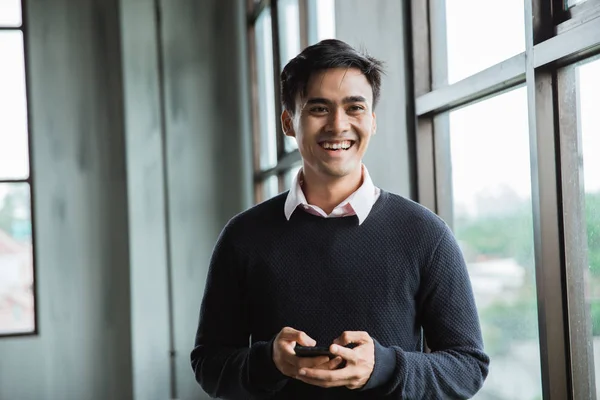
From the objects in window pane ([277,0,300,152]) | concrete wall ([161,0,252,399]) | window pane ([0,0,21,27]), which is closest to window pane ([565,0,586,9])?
window pane ([277,0,300,152])

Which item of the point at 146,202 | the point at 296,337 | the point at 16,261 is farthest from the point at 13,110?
the point at 296,337

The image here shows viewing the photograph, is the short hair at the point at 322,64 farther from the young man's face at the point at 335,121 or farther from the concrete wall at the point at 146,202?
the concrete wall at the point at 146,202

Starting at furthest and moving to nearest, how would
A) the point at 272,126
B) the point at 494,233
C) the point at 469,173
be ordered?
the point at 272,126 < the point at 469,173 < the point at 494,233

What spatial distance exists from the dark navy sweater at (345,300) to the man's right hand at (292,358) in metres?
0.05

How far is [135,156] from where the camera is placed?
4871 mm

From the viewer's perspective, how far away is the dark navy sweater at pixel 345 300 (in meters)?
1.27

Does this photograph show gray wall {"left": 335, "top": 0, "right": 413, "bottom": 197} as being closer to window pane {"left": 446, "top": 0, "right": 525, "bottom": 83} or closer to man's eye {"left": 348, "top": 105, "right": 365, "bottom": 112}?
window pane {"left": 446, "top": 0, "right": 525, "bottom": 83}

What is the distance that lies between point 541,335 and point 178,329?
380 centimetres

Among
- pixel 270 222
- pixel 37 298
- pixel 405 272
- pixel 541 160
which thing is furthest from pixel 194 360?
pixel 37 298

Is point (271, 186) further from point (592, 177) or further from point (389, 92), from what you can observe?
point (592, 177)

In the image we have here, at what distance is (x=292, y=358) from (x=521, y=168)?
80 centimetres

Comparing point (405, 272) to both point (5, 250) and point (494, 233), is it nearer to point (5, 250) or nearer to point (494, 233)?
point (494, 233)

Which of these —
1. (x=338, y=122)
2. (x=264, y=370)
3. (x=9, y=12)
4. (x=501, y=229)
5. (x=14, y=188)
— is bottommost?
(x=264, y=370)

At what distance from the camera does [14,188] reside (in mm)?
5070
